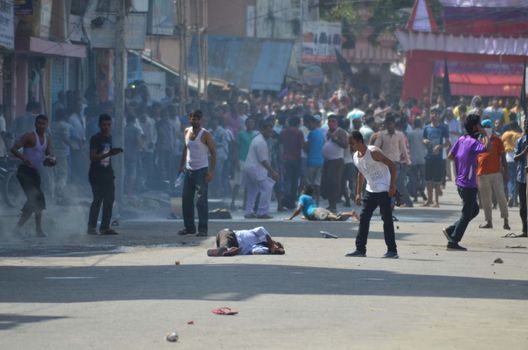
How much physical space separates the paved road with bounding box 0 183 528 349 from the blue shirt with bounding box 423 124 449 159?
7.89 metres

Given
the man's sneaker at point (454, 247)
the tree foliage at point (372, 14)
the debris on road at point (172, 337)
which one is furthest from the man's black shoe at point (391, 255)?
the tree foliage at point (372, 14)

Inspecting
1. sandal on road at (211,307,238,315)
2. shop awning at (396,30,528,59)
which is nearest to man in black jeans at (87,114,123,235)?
sandal on road at (211,307,238,315)

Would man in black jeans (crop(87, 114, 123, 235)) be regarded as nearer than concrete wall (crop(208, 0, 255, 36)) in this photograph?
Yes

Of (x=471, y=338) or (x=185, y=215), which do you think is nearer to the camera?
(x=471, y=338)

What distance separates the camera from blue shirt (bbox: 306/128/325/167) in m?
24.8

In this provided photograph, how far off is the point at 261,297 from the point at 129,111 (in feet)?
50.1

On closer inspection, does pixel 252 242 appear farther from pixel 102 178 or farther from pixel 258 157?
pixel 258 157

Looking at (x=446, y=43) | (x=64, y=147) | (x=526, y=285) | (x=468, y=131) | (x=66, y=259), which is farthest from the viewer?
(x=446, y=43)

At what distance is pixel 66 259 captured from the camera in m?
15.1

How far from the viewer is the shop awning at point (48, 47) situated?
2592 cm

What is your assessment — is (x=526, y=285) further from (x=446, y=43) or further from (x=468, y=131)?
(x=446, y=43)

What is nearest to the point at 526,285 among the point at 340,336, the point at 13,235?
the point at 340,336

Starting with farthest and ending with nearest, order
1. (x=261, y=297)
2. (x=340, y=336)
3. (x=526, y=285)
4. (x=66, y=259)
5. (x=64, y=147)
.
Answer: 1. (x=64, y=147)
2. (x=66, y=259)
3. (x=526, y=285)
4. (x=261, y=297)
5. (x=340, y=336)

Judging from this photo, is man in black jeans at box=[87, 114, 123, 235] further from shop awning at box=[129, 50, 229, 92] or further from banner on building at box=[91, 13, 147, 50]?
shop awning at box=[129, 50, 229, 92]
